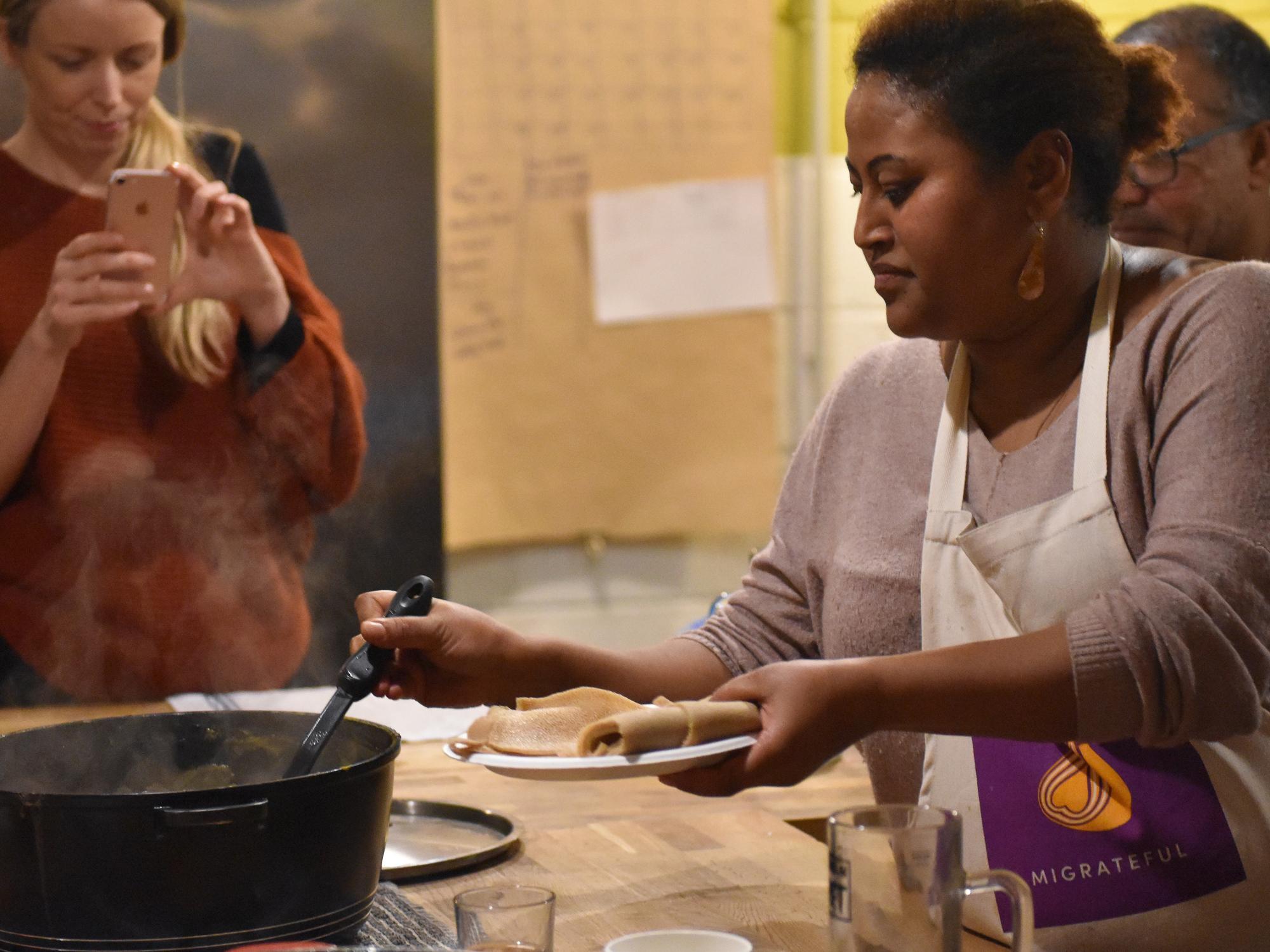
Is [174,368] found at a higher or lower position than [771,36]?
lower

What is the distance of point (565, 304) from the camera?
2943mm

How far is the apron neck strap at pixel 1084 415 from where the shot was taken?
1258 mm

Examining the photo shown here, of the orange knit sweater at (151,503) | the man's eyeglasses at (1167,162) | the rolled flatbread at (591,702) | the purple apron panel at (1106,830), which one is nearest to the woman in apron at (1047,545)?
the purple apron panel at (1106,830)

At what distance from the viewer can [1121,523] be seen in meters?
1.24

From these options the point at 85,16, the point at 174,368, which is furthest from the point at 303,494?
the point at 85,16

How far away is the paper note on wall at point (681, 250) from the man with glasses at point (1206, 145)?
1190mm

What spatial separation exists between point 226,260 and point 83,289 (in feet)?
0.83

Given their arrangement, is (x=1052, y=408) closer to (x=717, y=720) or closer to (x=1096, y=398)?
(x=1096, y=398)

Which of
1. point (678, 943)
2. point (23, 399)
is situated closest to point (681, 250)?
point (23, 399)

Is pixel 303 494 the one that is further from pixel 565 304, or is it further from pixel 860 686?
pixel 860 686

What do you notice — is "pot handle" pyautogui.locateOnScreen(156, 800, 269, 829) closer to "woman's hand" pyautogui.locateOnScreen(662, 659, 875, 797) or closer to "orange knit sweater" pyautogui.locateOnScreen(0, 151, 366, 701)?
"woman's hand" pyautogui.locateOnScreen(662, 659, 875, 797)

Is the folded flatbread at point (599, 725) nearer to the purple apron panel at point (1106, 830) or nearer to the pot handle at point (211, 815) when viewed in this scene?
the pot handle at point (211, 815)

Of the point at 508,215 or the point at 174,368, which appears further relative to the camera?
the point at 508,215

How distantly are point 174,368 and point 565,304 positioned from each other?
0.85 m
